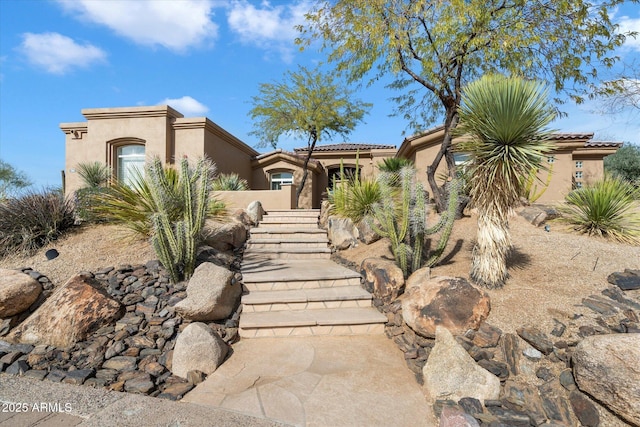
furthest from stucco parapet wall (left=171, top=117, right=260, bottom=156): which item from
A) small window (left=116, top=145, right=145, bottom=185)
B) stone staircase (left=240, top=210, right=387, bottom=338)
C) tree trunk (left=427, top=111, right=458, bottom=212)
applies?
tree trunk (left=427, top=111, right=458, bottom=212)

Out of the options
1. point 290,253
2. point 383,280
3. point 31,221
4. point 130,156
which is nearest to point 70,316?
point 31,221

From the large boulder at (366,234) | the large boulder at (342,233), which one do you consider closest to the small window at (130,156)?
the large boulder at (342,233)

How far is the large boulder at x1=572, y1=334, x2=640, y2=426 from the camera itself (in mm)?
2734

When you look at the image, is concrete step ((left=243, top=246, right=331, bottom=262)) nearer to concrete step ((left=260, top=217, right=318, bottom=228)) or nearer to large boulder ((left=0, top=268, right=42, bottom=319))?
concrete step ((left=260, top=217, right=318, bottom=228))

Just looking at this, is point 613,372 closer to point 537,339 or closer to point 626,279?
point 537,339

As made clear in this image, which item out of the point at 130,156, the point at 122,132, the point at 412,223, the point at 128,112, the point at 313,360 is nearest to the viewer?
the point at 313,360

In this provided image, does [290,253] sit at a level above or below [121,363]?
above

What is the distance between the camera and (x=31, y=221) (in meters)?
6.55

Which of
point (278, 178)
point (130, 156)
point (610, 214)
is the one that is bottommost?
point (610, 214)

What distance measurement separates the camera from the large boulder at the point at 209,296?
4.46 metres

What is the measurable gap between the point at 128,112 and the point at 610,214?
1588 centimetres

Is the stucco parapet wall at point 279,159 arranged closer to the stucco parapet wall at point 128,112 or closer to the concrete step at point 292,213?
the stucco parapet wall at point 128,112

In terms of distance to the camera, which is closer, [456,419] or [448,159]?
[456,419]

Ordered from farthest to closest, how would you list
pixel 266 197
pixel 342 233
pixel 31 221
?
pixel 266 197, pixel 342 233, pixel 31 221
